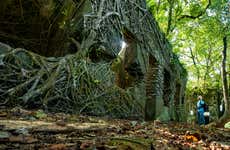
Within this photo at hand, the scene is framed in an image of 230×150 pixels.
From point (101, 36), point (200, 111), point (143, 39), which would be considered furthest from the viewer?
point (200, 111)

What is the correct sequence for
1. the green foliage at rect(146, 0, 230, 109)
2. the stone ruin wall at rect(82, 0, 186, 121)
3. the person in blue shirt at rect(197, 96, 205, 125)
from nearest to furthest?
the stone ruin wall at rect(82, 0, 186, 121)
the green foliage at rect(146, 0, 230, 109)
the person in blue shirt at rect(197, 96, 205, 125)

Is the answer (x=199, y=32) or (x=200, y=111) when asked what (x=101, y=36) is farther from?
(x=199, y=32)

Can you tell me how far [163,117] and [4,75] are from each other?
7057 mm

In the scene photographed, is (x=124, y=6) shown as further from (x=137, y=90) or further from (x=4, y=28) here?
(x=4, y=28)

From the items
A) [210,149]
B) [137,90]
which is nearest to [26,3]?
[137,90]

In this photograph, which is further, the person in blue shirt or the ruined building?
the person in blue shirt

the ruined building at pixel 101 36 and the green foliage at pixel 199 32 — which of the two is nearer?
the ruined building at pixel 101 36

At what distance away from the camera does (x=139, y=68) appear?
33.1ft

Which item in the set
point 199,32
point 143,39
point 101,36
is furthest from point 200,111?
point 101,36

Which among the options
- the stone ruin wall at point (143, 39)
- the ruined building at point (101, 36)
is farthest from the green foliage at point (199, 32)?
the ruined building at point (101, 36)

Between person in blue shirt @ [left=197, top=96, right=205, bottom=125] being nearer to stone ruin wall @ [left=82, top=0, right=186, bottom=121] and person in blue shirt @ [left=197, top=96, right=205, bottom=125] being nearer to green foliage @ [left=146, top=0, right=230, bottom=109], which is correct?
stone ruin wall @ [left=82, top=0, right=186, bottom=121]

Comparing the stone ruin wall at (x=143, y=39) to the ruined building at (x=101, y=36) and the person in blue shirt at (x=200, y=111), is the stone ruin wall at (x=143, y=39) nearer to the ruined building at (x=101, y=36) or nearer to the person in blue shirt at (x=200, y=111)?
the ruined building at (x=101, y=36)

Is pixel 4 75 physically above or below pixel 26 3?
below

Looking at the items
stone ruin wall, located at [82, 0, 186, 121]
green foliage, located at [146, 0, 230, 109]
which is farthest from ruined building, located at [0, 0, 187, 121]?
green foliage, located at [146, 0, 230, 109]
